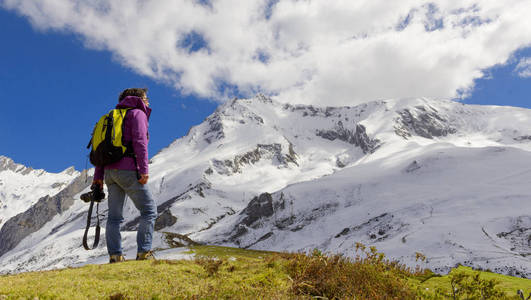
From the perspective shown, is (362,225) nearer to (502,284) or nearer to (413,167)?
(413,167)

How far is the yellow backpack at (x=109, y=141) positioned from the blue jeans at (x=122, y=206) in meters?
0.35

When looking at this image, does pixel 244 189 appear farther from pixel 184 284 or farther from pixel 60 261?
pixel 184 284

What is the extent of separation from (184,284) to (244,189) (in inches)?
7550

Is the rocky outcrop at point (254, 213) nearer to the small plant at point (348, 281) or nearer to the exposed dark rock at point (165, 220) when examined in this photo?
the exposed dark rock at point (165, 220)

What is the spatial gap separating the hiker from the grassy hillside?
1350mm

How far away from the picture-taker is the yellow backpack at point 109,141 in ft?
21.1

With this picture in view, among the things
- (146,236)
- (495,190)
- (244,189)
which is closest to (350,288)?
(146,236)

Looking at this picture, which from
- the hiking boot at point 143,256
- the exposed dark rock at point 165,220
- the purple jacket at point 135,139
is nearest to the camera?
the purple jacket at point 135,139

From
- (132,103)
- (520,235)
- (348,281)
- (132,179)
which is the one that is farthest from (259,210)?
(348,281)

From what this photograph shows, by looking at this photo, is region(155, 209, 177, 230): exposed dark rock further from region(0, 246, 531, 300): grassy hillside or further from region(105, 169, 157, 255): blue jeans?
region(0, 246, 531, 300): grassy hillside

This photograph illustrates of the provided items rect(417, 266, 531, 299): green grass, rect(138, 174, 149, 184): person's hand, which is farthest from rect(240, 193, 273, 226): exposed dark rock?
rect(417, 266, 531, 299): green grass

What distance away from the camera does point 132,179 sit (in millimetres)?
6578

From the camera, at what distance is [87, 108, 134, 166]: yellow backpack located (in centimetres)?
642

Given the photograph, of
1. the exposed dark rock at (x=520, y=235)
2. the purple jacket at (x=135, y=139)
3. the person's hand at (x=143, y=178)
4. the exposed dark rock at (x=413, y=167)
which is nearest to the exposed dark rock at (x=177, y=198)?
the exposed dark rock at (x=413, y=167)
